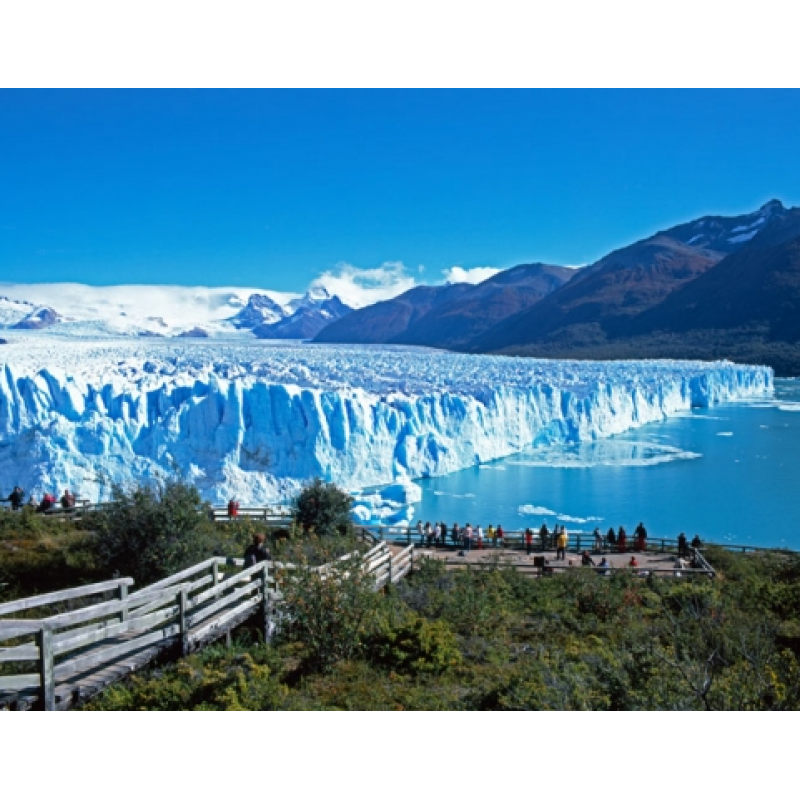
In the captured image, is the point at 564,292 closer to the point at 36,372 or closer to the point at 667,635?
→ the point at 36,372

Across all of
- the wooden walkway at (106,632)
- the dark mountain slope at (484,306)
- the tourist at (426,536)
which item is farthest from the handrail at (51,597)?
the dark mountain slope at (484,306)

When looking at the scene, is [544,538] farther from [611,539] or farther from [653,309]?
[653,309]

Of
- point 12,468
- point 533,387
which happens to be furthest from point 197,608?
point 533,387

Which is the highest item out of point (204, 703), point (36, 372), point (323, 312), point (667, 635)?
point (323, 312)

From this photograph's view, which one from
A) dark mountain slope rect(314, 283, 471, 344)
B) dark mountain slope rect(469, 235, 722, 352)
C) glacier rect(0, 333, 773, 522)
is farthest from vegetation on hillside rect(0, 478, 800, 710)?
dark mountain slope rect(314, 283, 471, 344)

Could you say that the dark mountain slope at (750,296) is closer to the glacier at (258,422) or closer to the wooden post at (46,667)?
the glacier at (258,422)

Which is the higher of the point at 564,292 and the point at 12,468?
the point at 564,292

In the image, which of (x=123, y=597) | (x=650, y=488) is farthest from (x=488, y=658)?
(x=650, y=488)

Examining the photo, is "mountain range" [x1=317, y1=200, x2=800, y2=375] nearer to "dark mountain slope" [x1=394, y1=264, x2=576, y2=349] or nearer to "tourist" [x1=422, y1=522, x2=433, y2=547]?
"dark mountain slope" [x1=394, y1=264, x2=576, y2=349]

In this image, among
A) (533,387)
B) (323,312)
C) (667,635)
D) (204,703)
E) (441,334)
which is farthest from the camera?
(323,312)
